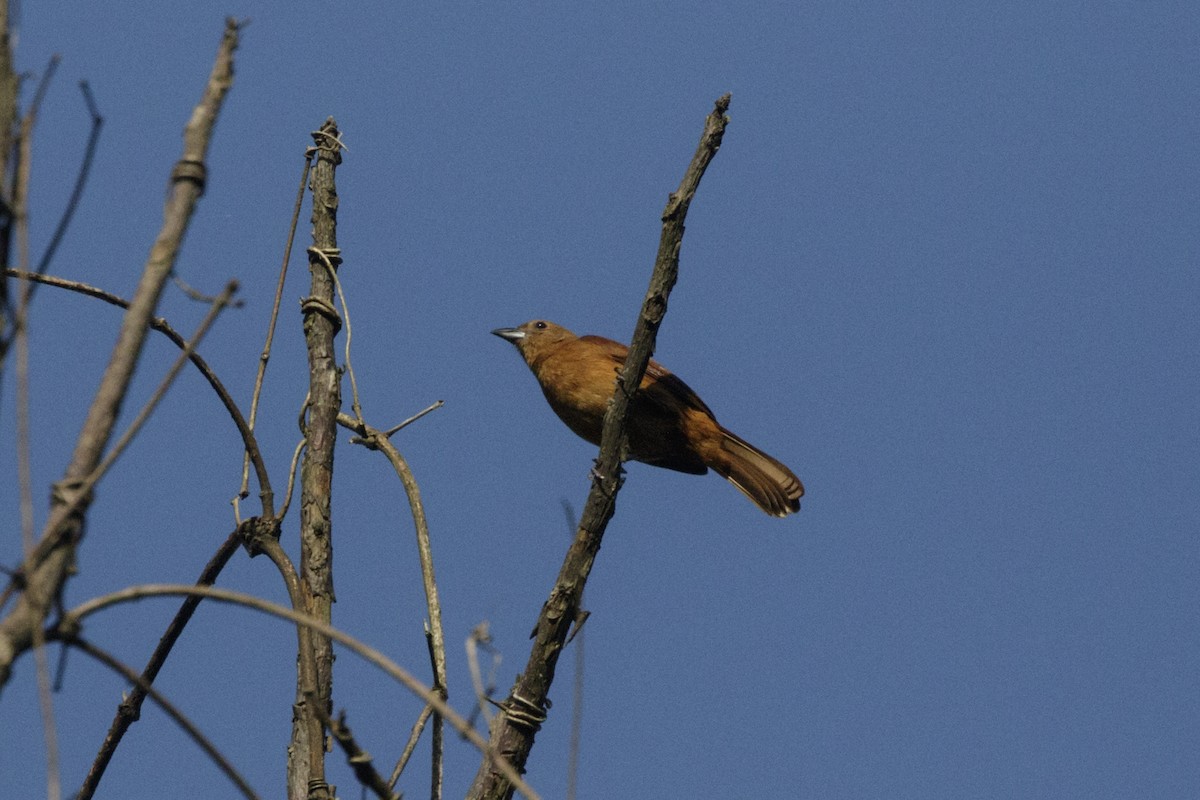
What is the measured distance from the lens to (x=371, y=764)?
6.47 ft

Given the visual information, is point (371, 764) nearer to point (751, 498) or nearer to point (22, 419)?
point (22, 419)

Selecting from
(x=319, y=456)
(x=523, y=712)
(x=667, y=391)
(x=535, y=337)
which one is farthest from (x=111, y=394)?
(x=535, y=337)

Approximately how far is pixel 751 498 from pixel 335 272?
267cm

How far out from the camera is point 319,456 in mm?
3377

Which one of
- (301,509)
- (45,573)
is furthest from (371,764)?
(301,509)

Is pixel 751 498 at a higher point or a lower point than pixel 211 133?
higher

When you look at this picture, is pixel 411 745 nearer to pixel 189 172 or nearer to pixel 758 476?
pixel 189 172

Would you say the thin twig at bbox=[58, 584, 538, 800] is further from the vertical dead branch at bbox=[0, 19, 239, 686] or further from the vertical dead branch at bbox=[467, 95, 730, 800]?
the vertical dead branch at bbox=[467, 95, 730, 800]

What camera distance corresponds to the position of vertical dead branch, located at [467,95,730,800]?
9.84 ft

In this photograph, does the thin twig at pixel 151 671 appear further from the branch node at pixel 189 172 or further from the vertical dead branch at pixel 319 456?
the branch node at pixel 189 172

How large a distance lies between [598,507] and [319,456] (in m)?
0.71

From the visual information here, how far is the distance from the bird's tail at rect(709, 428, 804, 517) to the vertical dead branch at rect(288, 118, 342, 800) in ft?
8.69

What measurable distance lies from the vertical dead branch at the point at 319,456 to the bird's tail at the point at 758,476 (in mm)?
2648

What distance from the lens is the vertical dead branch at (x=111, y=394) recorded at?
1.45m
